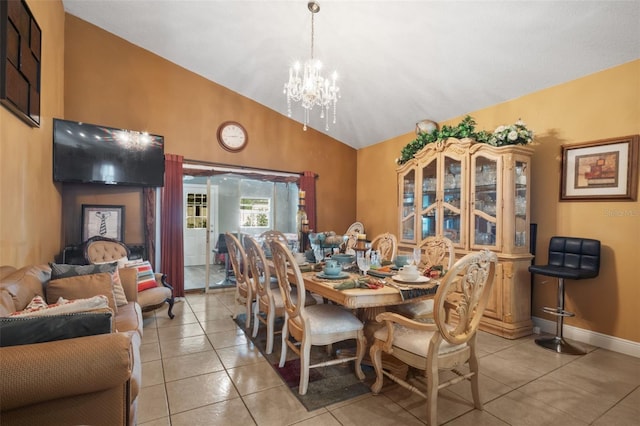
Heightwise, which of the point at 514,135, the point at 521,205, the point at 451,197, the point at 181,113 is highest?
the point at 181,113

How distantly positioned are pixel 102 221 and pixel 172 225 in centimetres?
83

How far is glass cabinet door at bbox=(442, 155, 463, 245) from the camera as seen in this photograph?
3.62m

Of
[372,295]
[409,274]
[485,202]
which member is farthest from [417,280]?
[485,202]

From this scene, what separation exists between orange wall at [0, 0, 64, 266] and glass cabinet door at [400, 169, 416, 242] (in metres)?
4.07

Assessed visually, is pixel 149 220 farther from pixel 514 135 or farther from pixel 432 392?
pixel 514 135

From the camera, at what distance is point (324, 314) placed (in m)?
2.28

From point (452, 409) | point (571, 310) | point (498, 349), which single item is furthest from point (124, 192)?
point (571, 310)

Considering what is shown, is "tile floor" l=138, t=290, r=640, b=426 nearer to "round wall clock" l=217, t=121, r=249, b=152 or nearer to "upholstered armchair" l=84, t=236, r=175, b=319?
"upholstered armchair" l=84, t=236, r=175, b=319

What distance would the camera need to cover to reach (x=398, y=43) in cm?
323

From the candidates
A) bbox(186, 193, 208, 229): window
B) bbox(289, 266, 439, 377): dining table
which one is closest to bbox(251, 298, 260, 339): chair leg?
bbox(289, 266, 439, 377): dining table

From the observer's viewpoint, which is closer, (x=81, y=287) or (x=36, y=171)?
(x=81, y=287)

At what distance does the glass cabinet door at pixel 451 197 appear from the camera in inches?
142

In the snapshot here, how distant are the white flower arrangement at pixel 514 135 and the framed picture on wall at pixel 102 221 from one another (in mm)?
4739

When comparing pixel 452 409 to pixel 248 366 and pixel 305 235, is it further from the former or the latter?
pixel 305 235
